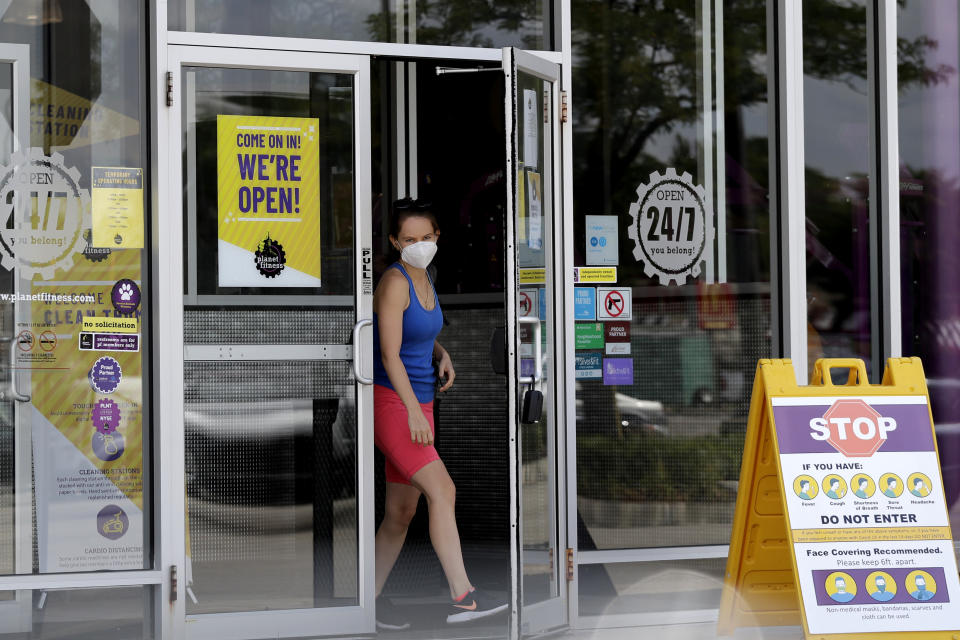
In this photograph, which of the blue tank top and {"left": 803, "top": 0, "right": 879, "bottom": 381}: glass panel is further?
{"left": 803, "top": 0, "right": 879, "bottom": 381}: glass panel

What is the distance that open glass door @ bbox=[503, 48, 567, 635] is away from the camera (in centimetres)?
467

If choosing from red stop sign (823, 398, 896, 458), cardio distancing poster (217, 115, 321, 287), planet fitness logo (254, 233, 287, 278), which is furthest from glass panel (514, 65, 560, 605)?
red stop sign (823, 398, 896, 458)

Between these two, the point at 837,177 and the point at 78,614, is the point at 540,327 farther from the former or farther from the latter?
the point at 78,614

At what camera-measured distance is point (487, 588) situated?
5.74 m

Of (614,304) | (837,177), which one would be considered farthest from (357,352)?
(837,177)

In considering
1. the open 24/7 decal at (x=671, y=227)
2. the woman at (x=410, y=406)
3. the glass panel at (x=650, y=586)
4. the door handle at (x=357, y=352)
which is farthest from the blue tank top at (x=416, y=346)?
the glass panel at (x=650, y=586)

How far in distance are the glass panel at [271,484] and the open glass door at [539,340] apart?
72 cm

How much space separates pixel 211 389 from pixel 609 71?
2231 millimetres

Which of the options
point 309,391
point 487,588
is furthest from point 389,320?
point 487,588

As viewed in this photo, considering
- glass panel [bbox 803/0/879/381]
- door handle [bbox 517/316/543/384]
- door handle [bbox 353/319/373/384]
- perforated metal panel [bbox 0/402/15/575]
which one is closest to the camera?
perforated metal panel [bbox 0/402/15/575]

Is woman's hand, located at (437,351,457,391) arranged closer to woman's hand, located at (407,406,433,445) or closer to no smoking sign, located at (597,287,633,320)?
woman's hand, located at (407,406,433,445)

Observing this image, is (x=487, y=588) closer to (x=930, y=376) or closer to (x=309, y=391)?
(x=309, y=391)

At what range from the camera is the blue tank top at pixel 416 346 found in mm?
4969

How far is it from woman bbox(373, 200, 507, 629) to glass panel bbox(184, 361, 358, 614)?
282 millimetres
